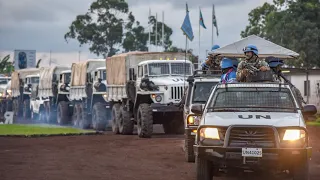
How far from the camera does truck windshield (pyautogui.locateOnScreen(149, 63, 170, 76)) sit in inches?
1092

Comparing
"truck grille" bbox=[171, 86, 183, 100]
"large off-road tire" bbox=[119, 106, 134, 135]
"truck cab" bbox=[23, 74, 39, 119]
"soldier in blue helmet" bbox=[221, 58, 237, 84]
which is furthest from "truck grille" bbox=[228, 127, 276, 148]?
"truck cab" bbox=[23, 74, 39, 119]

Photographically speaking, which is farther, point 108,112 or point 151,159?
point 108,112

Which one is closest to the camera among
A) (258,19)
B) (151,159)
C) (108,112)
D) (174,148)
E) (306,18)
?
(151,159)

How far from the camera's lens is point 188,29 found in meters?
31.3

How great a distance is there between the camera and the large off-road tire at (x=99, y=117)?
1299 inches

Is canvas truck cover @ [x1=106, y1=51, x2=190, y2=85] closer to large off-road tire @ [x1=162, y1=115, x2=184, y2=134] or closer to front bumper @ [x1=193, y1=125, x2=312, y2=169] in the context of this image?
large off-road tire @ [x1=162, y1=115, x2=184, y2=134]

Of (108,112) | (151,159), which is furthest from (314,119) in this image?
(151,159)

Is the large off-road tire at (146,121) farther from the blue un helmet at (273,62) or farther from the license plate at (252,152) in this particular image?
the license plate at (252,152)

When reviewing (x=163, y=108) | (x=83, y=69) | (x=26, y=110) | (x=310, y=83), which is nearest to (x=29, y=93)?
(x=26, y=110)

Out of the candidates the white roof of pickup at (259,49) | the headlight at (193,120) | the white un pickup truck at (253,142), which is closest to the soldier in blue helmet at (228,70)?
the headlight at (193,120)

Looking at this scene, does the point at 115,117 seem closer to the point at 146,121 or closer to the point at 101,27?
the point at 146,121

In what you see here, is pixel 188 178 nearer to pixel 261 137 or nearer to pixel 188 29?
pixel 261 137

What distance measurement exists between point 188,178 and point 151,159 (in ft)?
12.9

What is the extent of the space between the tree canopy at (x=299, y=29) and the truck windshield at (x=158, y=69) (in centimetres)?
3240
